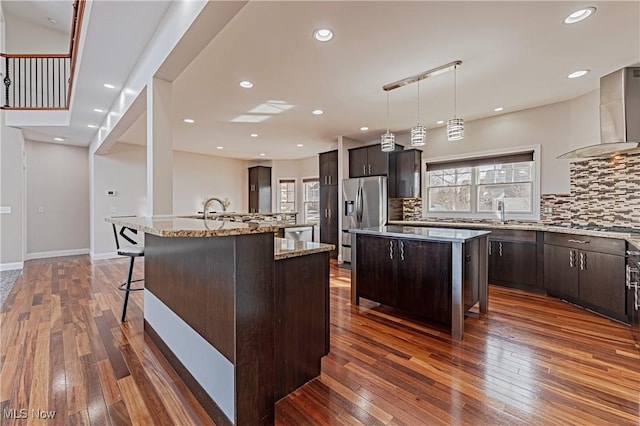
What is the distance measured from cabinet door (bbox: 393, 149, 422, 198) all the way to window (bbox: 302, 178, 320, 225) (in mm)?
3335

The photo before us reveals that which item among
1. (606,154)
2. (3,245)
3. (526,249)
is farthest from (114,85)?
(606,154)

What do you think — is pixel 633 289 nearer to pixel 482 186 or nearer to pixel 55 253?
pixel 482 186

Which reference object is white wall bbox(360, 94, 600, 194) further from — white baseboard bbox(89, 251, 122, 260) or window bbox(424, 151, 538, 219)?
white baseboard bbox(89, 251, 122, 260)

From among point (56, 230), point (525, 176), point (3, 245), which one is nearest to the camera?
point (525, 176)

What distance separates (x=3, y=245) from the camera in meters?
5.20

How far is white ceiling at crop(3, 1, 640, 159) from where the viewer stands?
218 centimetres

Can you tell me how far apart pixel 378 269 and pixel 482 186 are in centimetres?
295

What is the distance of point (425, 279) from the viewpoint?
2.81 metres

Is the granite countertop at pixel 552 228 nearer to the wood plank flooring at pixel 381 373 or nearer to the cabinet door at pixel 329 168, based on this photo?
the wood plank flooring at pixel 381 373

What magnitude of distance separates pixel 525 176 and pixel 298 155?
547 centimetres

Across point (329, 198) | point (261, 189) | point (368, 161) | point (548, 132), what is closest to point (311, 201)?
point (261, 189)

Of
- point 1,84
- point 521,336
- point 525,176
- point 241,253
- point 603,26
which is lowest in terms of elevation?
point 521,336

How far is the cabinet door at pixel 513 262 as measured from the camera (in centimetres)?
390

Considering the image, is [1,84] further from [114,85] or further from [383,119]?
[383,119]
